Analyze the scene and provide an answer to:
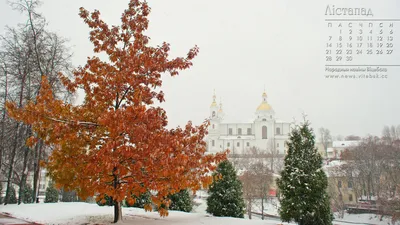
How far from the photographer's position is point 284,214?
442 inches

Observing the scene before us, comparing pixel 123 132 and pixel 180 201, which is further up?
pixel 123 132

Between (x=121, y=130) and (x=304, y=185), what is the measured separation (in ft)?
22.4

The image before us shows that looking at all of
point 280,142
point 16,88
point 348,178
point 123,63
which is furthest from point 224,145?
point 123,63

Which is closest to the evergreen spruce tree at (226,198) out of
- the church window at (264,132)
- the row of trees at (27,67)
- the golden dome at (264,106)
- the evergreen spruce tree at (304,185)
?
the evergreen spruce tree at (304,185)

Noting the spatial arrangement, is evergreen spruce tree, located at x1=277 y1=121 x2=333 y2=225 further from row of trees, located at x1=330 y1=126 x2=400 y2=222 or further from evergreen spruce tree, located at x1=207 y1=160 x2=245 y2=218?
row of trees, located at x1=330 y1=126 x2=400 y2=222

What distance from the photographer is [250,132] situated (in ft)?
349

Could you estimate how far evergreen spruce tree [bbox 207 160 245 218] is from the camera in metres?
13.2

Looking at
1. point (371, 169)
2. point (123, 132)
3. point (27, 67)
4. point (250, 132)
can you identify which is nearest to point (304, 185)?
point (123, 132)

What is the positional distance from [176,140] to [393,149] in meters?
30.3

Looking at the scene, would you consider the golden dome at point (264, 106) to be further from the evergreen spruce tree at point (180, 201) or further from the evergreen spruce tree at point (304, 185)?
the evergreen spruce tree at point (304, 185)

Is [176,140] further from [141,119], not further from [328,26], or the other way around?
[328,26]

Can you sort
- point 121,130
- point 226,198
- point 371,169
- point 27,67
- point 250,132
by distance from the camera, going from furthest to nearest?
point 250,132 < point 371,169 < point 27,67 < point 226,198 < point 121,130

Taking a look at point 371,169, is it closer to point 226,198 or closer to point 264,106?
point 226,198

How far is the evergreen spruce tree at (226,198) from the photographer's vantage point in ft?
43.4
